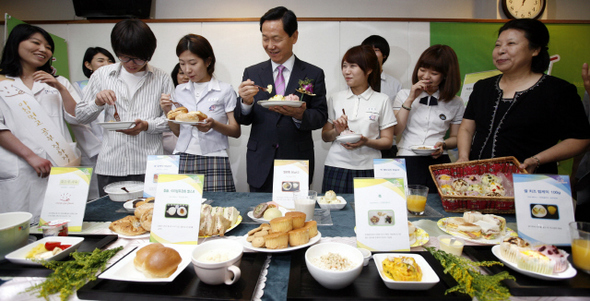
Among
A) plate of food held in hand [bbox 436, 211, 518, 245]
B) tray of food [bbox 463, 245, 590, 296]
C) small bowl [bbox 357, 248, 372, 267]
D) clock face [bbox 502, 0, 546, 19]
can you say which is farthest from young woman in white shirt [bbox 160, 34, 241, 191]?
clock face [bbox 502, 0, 546, 19]

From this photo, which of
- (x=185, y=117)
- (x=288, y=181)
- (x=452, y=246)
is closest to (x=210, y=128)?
(x=185, y=117)

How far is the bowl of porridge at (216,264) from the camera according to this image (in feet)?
2.92

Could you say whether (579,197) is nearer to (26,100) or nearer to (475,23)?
(475,23)

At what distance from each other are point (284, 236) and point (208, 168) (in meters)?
1.44

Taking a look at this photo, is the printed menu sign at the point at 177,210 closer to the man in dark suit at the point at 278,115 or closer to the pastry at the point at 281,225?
the pastry at the point at 281,225

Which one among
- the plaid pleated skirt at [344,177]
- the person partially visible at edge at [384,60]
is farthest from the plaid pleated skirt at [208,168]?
the person partially visible at edge at [384,60]

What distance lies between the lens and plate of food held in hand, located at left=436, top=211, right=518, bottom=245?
4.14 feet

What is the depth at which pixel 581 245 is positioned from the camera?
39.1 inches

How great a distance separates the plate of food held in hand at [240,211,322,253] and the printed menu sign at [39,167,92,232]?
0.84 meters

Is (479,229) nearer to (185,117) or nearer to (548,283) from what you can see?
(548,283)

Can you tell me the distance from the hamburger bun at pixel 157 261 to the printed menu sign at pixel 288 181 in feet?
2.40

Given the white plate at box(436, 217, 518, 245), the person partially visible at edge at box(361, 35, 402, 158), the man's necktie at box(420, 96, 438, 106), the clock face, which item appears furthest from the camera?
the clock face

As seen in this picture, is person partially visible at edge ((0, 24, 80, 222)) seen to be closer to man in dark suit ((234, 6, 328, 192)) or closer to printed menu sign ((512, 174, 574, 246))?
man in dark suit ((234, 6, 328, 192))

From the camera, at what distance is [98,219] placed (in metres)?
1.53
